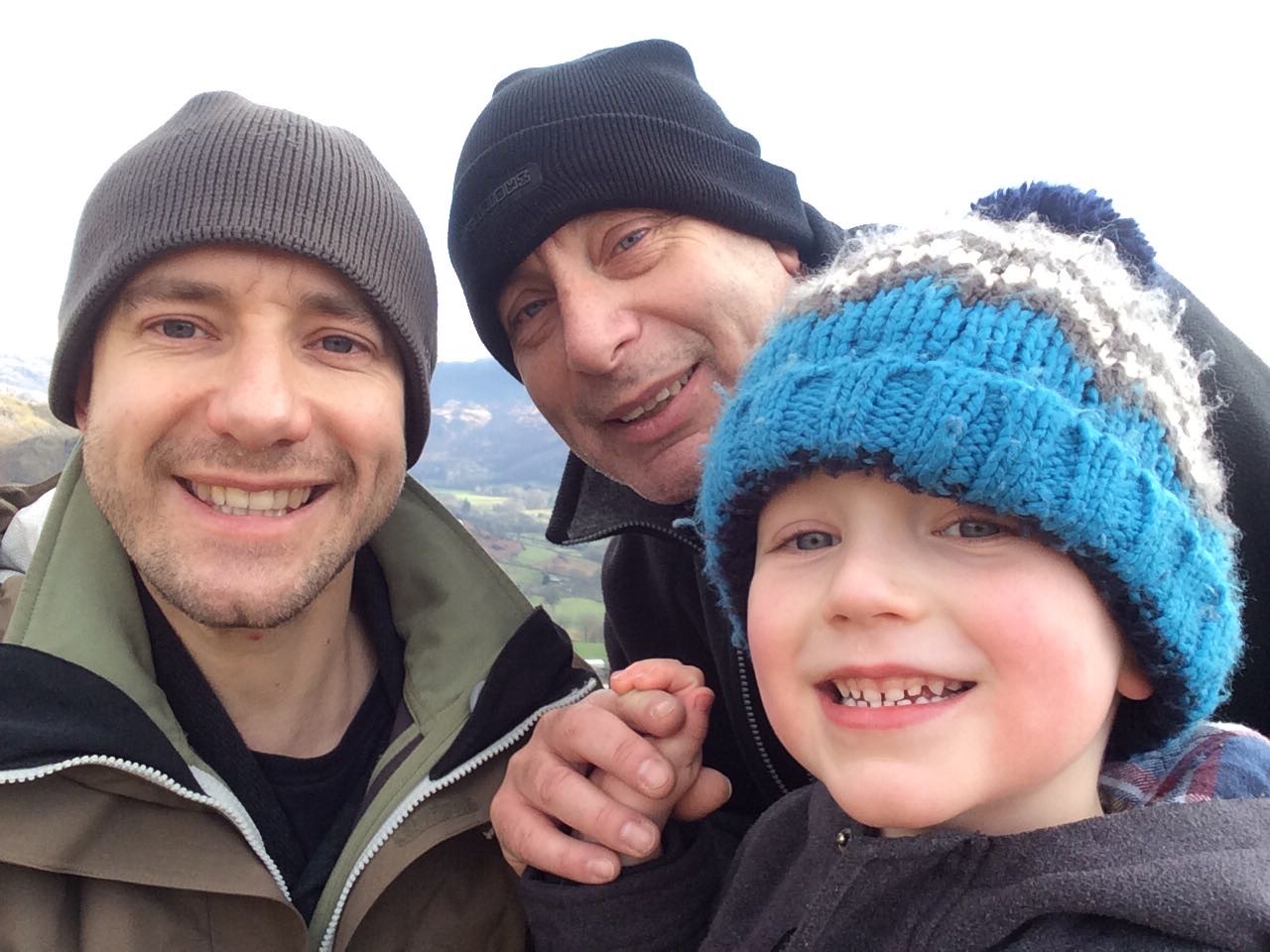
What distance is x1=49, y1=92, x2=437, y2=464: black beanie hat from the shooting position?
6.49 ft

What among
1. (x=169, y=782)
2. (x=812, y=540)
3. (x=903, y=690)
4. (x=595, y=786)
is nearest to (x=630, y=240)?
(x=812, y=540)

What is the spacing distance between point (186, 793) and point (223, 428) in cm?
76

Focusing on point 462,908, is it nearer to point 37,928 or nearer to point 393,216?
point 37,928

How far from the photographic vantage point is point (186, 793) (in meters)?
1.70

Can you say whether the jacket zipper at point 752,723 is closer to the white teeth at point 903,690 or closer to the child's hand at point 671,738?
the child's hand at point 671,738

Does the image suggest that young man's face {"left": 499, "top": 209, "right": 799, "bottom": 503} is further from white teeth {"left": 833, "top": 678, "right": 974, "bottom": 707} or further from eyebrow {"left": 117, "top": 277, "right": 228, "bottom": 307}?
white teeth {"left": 833, "top": 678, "right": 974, "bottom": 707}

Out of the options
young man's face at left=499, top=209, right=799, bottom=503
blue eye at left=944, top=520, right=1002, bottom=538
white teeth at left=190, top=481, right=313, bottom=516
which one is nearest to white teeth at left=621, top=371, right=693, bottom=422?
young man's face at left=499, top=209, right=799, bottom=503

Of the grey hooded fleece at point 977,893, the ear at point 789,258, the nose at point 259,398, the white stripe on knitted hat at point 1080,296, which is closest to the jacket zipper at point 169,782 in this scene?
the grey hooded fleece at point 977,893

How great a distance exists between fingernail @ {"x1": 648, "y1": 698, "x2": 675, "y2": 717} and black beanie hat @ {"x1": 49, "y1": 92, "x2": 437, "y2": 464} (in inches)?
44.3

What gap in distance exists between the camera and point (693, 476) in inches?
100

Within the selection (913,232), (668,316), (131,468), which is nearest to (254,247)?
(131,468)

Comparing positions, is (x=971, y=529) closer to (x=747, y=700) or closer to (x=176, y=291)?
(x=747, y=700)

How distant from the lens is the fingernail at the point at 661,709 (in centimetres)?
165

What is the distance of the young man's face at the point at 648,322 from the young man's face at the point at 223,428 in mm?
649
